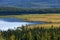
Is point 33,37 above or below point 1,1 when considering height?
above

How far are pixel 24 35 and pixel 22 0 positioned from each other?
45.8m

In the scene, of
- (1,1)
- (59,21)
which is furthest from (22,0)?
(59,21)

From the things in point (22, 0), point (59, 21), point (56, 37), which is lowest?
point (22, 0)

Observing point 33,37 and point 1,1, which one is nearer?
point 33,37

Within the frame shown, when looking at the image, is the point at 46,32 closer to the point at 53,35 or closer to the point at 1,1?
the point at 53,35

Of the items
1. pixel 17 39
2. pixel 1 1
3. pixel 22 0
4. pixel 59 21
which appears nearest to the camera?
pixel 17 39

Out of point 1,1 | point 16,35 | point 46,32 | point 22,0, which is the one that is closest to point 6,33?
point 16,35

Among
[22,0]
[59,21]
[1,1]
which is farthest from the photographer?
[22,0]

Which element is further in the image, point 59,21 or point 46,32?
point 59,21

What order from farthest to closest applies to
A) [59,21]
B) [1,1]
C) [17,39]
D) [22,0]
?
[22,0] < [1,1] < [59,21] < [17,39]

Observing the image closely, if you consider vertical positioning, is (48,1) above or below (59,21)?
Result: below

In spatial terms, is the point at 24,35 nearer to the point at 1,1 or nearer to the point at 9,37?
the point at 9,37

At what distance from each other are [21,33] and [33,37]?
4.52 feet

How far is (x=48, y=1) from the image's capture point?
2628 inches
